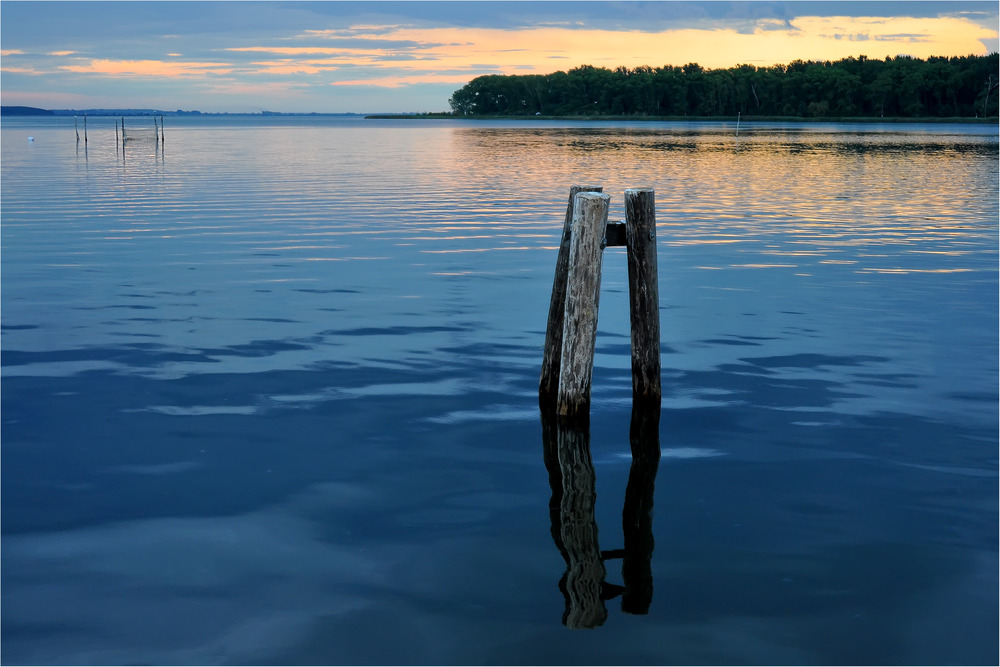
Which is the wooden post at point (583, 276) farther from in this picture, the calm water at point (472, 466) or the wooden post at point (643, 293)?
the calm water at point (472, 466)

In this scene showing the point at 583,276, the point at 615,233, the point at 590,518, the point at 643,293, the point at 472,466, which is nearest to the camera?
the point at 590,518

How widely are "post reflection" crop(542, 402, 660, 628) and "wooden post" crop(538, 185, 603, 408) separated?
292mm

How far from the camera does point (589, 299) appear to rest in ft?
33.6

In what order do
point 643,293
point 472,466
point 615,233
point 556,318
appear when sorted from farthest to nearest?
point 556,318 → point 643,293 → point 615,233 → point 472,466

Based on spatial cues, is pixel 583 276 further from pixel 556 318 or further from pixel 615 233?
pixel 556 318

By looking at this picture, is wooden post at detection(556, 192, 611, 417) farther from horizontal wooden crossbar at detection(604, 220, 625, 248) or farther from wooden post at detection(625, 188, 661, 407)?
wooden post at detection(625, 188, 661, 407)

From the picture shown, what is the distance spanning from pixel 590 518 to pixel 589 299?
2649 mm

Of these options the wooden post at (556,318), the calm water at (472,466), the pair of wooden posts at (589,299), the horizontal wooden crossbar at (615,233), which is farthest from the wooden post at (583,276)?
the calm water at (472,466)

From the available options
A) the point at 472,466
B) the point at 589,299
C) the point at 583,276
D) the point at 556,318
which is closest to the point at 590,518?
the point at 472,466

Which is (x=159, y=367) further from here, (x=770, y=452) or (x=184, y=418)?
(x=770, y=452)

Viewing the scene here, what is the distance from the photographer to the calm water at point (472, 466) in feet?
21.6

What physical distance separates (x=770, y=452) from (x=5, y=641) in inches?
277

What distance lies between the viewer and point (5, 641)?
20.7ft

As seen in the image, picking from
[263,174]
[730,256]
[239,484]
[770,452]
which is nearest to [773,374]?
[770,452]
